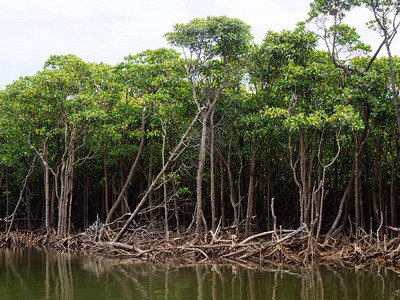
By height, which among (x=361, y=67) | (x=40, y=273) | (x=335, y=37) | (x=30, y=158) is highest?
(x=335, y=37)

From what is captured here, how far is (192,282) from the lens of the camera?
11.2 metres

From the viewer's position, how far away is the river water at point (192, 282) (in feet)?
31.8

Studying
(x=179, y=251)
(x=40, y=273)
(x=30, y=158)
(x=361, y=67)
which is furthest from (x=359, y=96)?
(x=30, y=158)

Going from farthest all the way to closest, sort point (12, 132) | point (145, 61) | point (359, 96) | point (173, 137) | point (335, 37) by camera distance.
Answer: point (173, 137), point (12, 132), point (145, 61), point (335, 37), point (359, 96)

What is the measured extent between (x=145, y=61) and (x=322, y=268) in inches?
448

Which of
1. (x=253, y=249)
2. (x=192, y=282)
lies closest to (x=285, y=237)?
(x=253, y=249)

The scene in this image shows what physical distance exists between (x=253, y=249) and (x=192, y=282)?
4.20 metres

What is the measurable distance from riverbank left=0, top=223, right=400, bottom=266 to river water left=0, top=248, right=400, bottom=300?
3.33 ft

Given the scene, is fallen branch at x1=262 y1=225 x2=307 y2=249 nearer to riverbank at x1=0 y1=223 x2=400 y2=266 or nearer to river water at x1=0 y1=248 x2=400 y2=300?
riverbank at x1=0 y1=223 x2=400 y2=266

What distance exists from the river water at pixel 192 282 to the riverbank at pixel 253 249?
3.33ft

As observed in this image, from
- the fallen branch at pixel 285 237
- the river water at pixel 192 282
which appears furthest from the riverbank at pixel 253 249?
the river water at pixel 192 282

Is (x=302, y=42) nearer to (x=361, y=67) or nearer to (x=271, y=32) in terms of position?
(x=271, y=32)

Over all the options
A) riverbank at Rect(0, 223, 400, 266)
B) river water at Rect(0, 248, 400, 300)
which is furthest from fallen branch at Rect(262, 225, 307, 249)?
river water at Rect(0, 248, 400, 300)

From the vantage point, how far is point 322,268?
12852 millimetres
